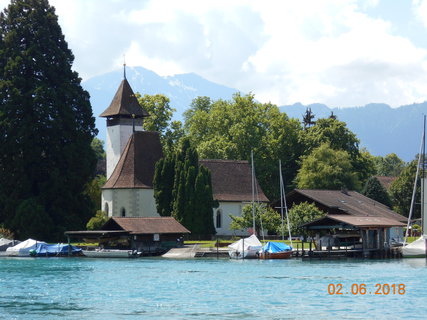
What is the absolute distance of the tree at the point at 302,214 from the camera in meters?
88.1

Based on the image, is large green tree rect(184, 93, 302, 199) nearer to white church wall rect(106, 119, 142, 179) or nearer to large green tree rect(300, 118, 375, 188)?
large green tree rect(300, 118, 375, 188)

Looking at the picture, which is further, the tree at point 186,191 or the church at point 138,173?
the church at point 138,173

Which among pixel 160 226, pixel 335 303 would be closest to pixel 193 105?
pixel 160 226

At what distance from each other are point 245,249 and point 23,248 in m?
21.5

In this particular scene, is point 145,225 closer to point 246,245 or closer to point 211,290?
point 246,245

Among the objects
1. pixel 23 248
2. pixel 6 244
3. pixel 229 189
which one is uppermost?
pixel 229 189

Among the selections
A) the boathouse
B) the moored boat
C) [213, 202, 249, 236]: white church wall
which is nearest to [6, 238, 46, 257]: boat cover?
the boathouse

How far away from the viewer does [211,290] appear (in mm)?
48781

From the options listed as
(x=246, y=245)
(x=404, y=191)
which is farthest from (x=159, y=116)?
(x=246, y=245)

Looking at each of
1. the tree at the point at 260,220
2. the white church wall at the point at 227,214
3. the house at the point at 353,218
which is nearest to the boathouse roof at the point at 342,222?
the house at the point at 353,218

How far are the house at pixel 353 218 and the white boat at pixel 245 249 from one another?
458cm

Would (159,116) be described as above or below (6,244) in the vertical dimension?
above

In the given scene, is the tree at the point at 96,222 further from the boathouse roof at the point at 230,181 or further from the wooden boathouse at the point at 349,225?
the wooden boathouse at the point at 349,225

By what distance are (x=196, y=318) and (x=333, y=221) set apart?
39.9 metres
